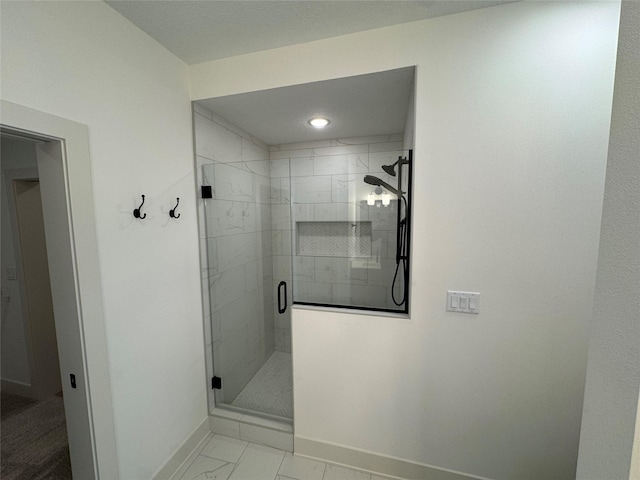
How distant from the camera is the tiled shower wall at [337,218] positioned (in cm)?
172

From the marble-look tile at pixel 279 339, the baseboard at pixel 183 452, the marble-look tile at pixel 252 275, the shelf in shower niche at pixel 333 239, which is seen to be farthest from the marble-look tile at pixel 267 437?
the shelf in shower niche at pixel 333 239

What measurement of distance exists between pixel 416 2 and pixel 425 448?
249 cm

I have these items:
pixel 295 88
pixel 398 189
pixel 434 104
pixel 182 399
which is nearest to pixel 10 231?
pixel 182 399

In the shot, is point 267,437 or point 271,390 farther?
point 271,390

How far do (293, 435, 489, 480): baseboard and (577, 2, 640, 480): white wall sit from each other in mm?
1300

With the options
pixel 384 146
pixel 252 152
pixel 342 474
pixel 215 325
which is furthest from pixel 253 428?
pixel 384 146

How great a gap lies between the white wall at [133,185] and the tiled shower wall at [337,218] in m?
0.69

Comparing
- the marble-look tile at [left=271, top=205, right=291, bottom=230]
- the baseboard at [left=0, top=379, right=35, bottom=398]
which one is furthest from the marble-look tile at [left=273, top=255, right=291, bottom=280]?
the baseboard at [left=0, top=379, right=35, bottom=398]

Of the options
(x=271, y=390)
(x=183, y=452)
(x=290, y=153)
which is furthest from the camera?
(x=290, y=153)

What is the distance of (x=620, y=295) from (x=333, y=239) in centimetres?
143

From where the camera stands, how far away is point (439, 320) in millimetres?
1470

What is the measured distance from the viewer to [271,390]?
2.31 m

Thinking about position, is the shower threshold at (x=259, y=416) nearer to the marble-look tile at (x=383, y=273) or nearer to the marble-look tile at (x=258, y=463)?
the marble-look tile at (x=258, y=463)

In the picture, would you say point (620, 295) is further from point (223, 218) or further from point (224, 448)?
point (224, 448)
